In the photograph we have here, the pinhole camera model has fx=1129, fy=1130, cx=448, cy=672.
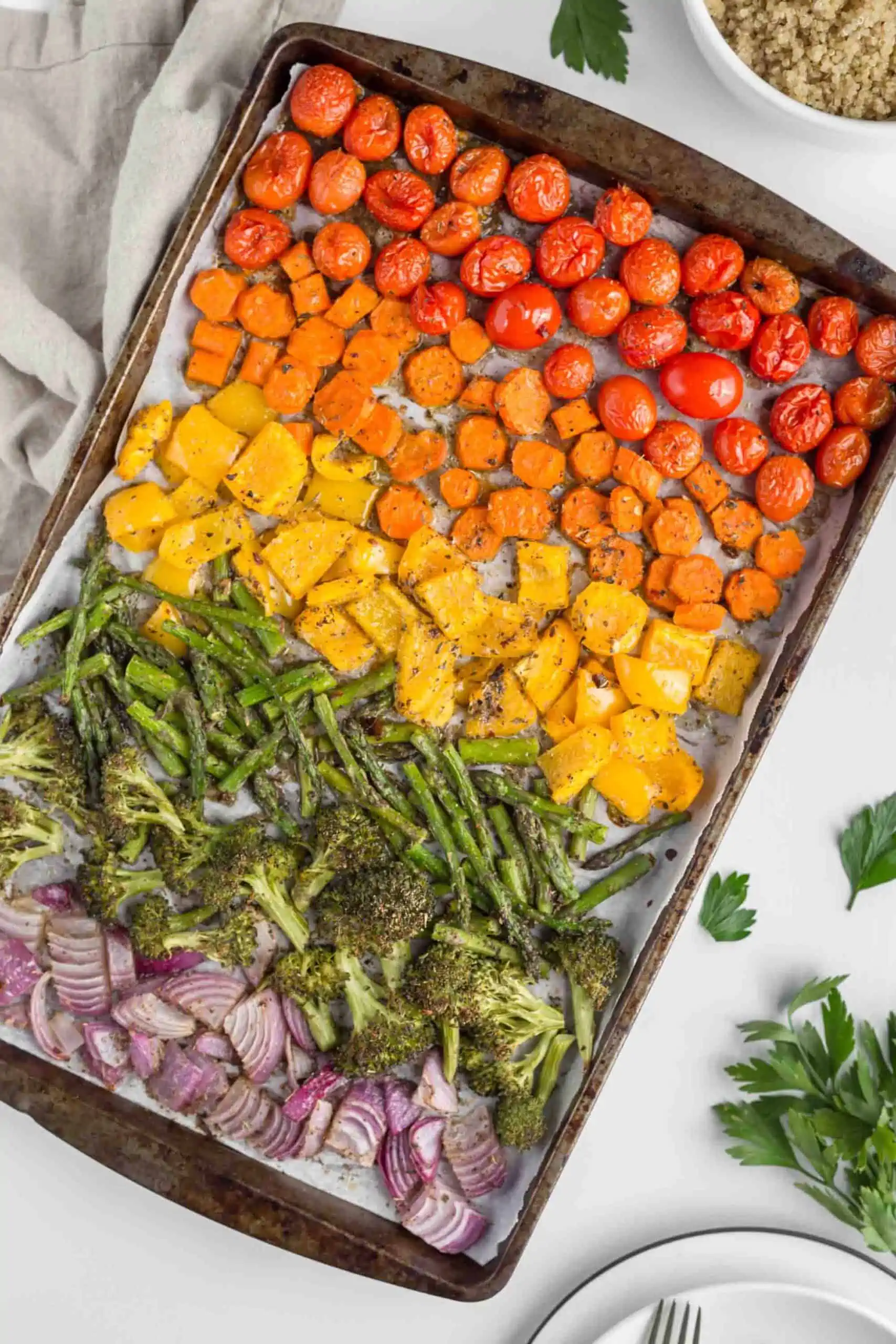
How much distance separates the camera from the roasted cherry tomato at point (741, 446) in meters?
3.57

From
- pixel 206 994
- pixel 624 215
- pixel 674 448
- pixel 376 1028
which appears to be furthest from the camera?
pixel 206 994

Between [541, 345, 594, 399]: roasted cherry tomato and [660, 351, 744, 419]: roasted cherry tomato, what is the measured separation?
249 millimetres

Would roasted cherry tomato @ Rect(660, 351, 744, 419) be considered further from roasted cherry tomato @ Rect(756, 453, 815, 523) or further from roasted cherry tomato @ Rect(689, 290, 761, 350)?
roasted cherry tomato @ Rect(756, 453, 815, 523)

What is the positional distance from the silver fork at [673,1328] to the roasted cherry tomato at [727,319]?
314 centimetres

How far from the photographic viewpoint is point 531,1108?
3641 millimetres

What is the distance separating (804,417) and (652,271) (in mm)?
657

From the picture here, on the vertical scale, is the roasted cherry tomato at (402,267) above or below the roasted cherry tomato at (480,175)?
below

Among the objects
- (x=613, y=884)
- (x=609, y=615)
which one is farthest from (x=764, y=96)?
(x=613, y=884)

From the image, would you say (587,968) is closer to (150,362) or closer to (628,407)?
(628,407)

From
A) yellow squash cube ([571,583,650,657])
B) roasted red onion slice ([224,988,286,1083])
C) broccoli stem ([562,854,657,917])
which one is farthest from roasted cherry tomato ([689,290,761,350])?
roasted red onion slice ([224,988,286,1083])

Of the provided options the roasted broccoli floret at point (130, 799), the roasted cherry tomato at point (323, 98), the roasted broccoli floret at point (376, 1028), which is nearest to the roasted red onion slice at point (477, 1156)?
the roasted broccoli floret at point (376, 1028)

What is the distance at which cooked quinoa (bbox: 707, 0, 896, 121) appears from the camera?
11.0ft

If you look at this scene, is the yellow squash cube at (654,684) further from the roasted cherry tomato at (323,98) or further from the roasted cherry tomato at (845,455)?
the roasted cherry tomato at (323,98)

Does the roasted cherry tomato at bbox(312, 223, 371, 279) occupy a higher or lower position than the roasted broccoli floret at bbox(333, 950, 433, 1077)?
higher
